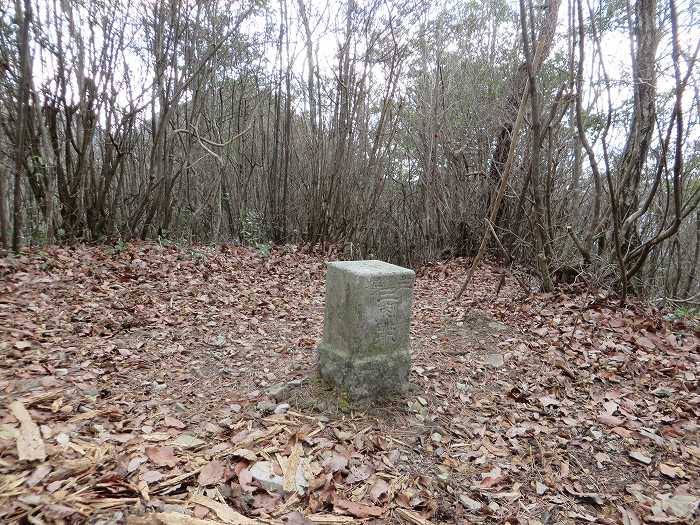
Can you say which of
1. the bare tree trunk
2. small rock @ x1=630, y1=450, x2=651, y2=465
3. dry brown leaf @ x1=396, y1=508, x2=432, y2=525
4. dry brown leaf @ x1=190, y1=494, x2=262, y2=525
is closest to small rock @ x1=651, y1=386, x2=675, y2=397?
small rock @ x1=630, y1=450, x2=651, y2=465

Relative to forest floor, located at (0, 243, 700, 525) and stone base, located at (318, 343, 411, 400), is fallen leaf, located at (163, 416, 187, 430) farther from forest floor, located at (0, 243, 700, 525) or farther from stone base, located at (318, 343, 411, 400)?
stone base, located at (318, 343, 411, 400)

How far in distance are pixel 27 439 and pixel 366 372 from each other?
1855 mm

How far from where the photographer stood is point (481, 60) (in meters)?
7.89

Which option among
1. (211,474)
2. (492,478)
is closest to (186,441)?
(211,474)

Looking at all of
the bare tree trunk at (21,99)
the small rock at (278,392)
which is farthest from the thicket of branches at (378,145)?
the small rock at (278,392)

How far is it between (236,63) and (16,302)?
6.32 metres

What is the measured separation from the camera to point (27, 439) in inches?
81.6

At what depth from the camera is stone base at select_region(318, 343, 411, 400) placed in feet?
9.12

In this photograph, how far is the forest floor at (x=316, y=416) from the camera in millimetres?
1982

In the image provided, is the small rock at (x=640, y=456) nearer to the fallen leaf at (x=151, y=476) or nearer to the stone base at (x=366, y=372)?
the stone base at (x=366, y=372)

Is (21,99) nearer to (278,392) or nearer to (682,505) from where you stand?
(278,392)

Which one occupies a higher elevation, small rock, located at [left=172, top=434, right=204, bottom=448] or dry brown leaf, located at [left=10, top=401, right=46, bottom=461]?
dry brown leaf, located at [left=10, top=401, right=46, bottom=461]

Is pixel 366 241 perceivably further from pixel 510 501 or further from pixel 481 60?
pixel 510 501

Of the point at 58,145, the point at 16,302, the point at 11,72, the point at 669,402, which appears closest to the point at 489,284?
the point at 669,402
